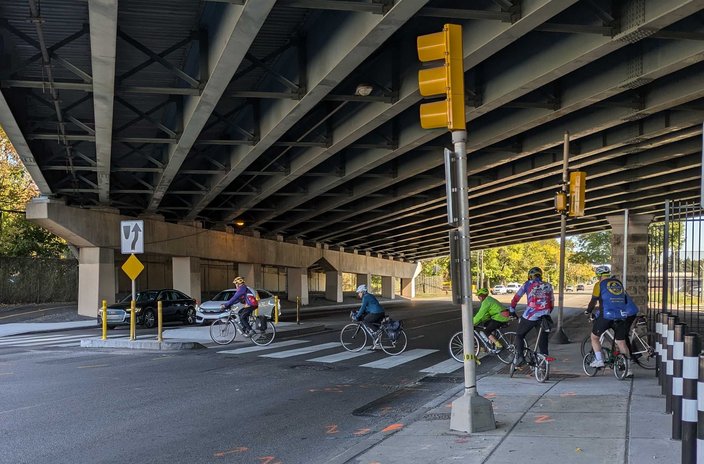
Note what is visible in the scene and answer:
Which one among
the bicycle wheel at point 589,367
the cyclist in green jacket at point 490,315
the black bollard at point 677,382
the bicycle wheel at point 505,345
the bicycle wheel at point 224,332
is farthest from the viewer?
the bicycle wheel at point 224,332

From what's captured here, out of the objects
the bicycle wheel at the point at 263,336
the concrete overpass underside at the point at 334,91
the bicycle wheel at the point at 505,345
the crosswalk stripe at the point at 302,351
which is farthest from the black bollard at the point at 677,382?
the bicycle wheel at the point at 263,336

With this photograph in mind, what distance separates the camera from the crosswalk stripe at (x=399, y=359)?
44.9 feet

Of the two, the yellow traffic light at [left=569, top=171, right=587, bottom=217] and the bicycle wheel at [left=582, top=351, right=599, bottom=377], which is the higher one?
the yellow traffic light at [left=569, top=171, right=587, bottom=217]

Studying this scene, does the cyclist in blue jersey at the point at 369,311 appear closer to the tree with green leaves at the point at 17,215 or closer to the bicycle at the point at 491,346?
the bicycle at the point at 491,346

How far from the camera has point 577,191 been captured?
1722 centimetres

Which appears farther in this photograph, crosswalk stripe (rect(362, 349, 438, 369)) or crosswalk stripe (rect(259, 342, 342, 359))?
crosswalk stripe (rect(259, 342, 342, 359))

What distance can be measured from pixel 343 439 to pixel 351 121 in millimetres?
10100

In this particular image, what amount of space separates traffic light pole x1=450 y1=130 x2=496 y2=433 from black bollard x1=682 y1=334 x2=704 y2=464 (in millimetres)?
2272

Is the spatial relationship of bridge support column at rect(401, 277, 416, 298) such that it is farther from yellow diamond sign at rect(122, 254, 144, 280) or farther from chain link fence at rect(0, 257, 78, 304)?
yellow diamond sign at rect(122, 254, 144, 280)

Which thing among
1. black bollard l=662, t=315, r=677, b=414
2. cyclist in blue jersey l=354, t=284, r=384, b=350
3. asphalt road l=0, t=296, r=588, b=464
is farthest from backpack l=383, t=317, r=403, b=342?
black bollard l=662, t=315, r=677, b=414

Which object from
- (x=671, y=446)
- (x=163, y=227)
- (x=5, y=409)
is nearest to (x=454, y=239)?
(x=671, y=446)

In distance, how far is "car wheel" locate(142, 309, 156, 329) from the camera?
971 inches

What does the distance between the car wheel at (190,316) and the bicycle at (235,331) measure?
886 cm

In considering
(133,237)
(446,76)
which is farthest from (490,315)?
(133,237)
